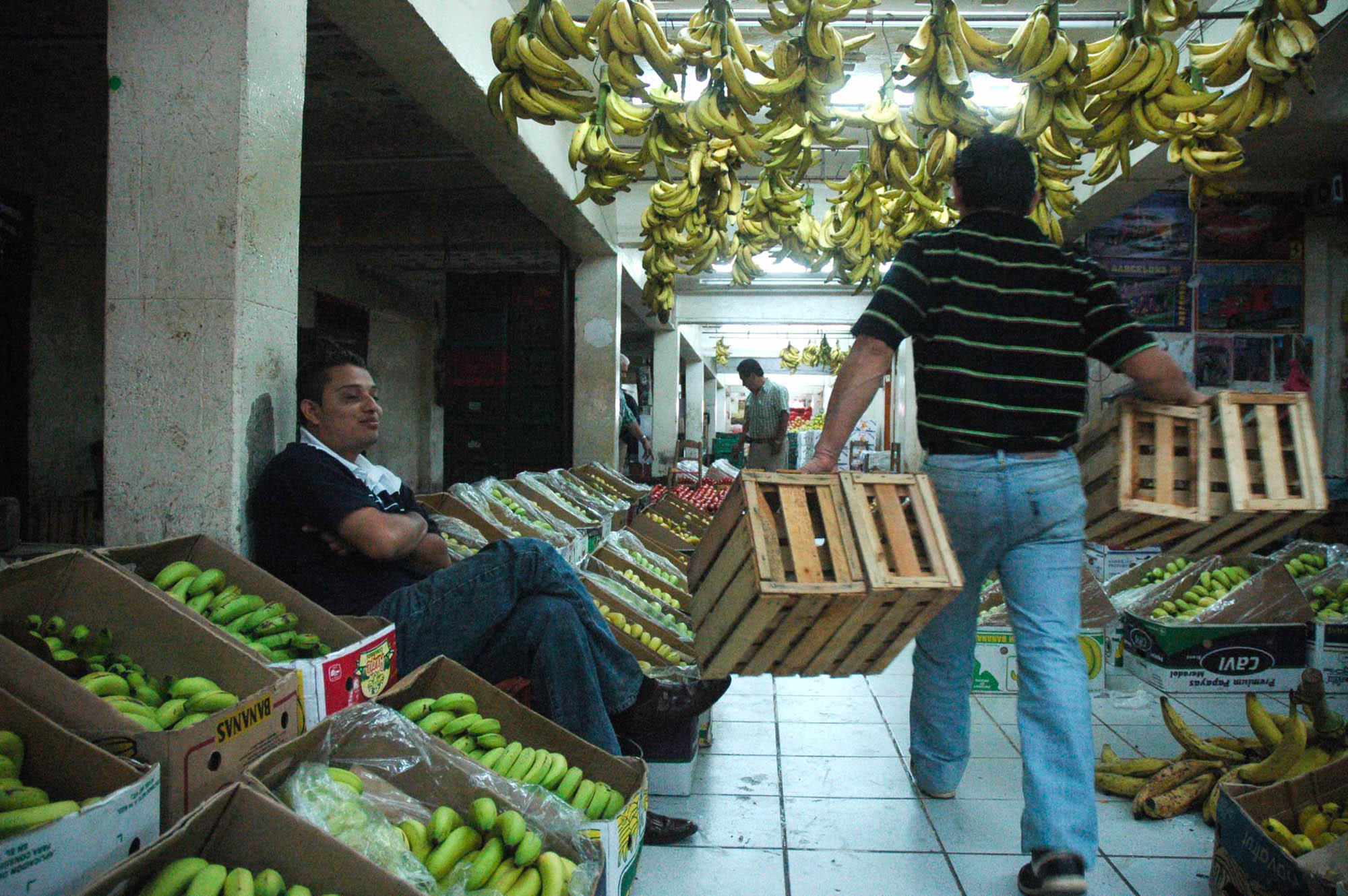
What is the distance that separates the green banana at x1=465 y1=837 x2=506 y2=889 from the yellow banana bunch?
3971 millimetres

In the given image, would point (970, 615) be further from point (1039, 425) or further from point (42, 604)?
point (42, 604)

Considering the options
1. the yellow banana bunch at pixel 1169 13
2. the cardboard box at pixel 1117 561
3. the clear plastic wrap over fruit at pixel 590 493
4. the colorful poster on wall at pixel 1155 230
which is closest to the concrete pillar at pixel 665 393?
the colorful poster on wall at pixel 1155 230

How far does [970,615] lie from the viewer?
8.87 ft

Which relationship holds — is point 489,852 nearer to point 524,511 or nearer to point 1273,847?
point 1273,847

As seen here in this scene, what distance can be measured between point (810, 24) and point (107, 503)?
10.3 ft

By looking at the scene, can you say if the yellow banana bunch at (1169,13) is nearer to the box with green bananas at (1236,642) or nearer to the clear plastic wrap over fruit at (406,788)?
the box with green bananas at (1236,642)

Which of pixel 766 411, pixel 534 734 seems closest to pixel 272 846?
pixel 534 734

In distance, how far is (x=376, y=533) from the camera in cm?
262

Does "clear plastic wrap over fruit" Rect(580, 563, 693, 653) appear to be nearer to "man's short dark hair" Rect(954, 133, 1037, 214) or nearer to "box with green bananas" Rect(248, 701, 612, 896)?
"box with green bananas" Rect(248, 701, 612, 896)

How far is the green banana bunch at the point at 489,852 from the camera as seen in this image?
1.67m

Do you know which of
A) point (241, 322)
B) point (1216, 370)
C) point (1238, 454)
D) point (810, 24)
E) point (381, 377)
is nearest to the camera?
point (1238, 454)

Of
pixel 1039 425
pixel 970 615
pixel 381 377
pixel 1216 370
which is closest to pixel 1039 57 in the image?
pixel 1039 425

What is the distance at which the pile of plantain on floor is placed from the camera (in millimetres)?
2688

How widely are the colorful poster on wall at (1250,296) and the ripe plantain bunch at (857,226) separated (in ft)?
11.1
